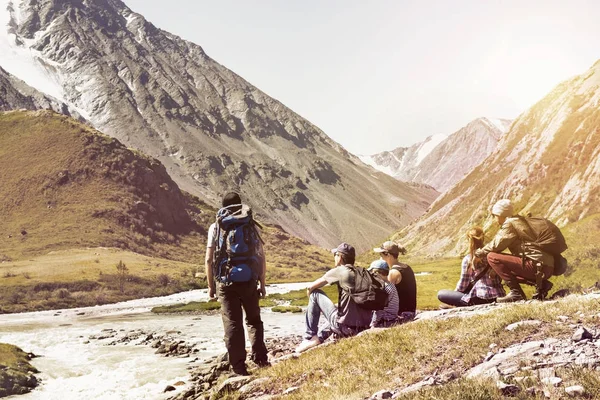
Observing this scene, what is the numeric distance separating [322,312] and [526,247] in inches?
228

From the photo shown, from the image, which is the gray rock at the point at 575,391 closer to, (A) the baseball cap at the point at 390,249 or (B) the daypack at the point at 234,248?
(B) the daypack at the point at 234,248

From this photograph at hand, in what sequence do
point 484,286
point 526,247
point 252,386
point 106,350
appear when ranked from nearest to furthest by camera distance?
point 252,386, point 526,247, point 484,286, point 106,350

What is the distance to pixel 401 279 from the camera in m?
14.3

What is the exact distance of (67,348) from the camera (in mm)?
42875

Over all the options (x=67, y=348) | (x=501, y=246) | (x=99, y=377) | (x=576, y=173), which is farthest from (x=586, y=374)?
(x=576, y=173)

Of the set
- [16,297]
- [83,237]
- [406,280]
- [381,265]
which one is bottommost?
[16,297]

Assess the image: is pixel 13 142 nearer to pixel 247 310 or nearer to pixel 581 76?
pixel 581 76

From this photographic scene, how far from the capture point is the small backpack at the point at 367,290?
1259 cm

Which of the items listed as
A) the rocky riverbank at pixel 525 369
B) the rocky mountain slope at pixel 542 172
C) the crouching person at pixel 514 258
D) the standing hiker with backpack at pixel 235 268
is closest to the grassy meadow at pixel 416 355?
the rocky riverbank at pixel 525 369

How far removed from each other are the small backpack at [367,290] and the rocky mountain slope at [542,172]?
4025 cm

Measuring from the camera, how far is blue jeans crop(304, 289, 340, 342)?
1344 cm

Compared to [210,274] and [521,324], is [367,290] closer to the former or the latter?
[521,324]

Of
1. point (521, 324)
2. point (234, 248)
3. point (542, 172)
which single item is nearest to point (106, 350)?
point (234, 248)

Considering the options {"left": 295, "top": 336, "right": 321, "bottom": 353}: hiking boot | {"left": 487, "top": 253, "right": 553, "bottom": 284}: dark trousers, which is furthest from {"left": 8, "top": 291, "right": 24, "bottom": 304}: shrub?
{"left": 487, "top": 253, "right": 553, "bottom": 284}: dark trousers
